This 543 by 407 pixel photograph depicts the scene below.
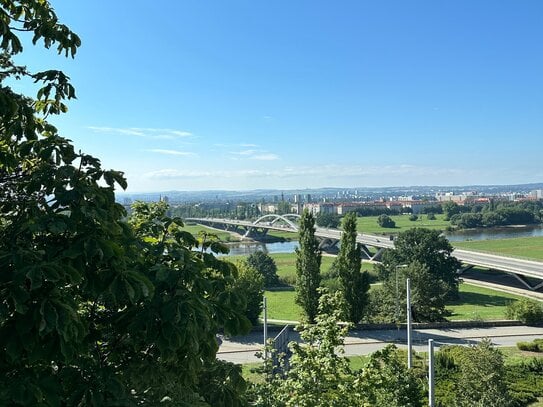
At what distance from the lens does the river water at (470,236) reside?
11969 cm

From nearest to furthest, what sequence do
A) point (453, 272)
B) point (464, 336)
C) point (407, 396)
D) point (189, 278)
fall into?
point (189, 278), point (407, 396), point (464, 336), point (453, 272)

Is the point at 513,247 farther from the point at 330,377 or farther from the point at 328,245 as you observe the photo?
the point at 330,377

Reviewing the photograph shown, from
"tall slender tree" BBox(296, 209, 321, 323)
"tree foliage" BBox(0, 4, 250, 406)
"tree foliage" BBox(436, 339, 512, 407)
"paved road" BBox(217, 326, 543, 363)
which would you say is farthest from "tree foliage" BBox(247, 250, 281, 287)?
"tree foliage" BBox(0, 4, 250, 406)

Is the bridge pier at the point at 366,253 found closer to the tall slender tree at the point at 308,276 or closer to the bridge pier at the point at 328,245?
the bridge pier at the point at 328,245

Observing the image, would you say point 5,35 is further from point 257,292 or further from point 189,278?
point 257,292

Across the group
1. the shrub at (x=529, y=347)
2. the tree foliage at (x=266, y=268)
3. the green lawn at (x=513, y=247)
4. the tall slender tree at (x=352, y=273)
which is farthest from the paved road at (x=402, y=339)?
the green lawn at (x=513, y=247)

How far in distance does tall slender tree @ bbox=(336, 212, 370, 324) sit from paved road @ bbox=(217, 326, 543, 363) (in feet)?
7.28

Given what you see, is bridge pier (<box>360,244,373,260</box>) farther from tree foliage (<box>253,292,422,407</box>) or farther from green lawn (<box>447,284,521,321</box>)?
tree foliage (<box>253,292,422,407</box>)

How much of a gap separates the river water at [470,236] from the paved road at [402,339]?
259 ft

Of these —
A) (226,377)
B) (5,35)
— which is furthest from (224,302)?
(5,35)

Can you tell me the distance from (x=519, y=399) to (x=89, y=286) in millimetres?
21387

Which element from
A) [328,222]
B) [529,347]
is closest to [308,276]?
[529,347]

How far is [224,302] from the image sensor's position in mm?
4867

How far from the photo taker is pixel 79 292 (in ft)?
14.4
